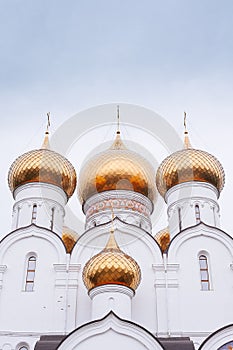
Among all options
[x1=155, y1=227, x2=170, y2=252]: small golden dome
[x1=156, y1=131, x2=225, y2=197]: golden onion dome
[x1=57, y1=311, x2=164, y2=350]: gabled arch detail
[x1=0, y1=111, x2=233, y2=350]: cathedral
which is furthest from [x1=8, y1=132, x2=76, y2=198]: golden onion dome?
[x1=57, y1=311, x2=164, y2=350]: gabled arch detail

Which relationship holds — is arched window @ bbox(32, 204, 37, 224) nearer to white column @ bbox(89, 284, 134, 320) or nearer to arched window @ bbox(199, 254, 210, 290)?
white column @ bbox(89, 284, 134, 320)

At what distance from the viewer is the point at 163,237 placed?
1493cm

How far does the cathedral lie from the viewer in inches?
401

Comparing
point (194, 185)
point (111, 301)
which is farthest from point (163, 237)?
point (111, 301)

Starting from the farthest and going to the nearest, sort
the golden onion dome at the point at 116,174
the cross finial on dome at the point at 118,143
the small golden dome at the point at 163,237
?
the cross finial on dome at the point at 118,143 → the small golden dome at the point at 163,237 → the golden onion dome at the point at 116,174

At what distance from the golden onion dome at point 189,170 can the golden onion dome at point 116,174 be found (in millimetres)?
640

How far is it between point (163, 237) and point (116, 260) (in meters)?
4.68

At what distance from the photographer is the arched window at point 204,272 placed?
11258 mm

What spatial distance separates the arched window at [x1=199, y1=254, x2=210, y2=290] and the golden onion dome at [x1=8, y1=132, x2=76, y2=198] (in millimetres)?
3800

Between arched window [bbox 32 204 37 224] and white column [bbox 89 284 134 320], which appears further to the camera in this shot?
arched window [bbox 32 204 37 224]

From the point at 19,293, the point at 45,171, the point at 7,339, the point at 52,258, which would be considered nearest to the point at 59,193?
the point at 45,171

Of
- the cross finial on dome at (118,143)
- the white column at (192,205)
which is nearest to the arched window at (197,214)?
the white column at (192,205)

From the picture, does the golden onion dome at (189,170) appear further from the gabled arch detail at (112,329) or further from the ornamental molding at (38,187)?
the gabled arch detail at (112,329)

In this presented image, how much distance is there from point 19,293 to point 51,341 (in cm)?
193
